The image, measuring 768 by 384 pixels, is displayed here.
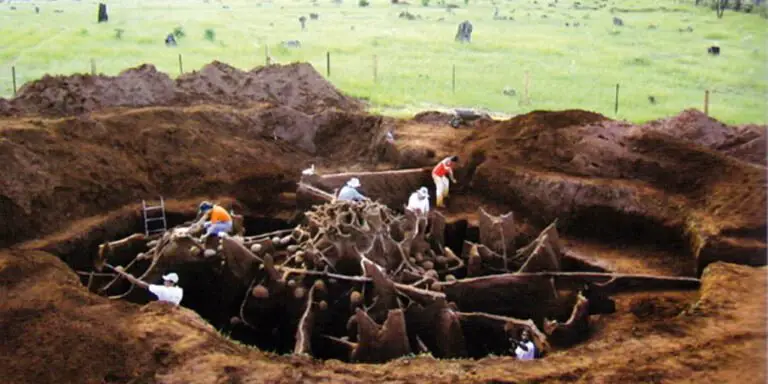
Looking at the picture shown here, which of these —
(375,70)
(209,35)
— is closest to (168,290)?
(375,70)

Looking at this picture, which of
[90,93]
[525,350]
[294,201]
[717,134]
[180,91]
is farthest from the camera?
[180,91]

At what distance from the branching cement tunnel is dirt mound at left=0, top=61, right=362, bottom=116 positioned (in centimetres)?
981

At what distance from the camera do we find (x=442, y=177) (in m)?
22.3

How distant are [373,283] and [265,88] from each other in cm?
1742

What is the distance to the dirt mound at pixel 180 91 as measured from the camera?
91.5 feet

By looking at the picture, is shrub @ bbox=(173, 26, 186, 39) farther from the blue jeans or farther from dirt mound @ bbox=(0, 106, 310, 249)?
the blue jeans

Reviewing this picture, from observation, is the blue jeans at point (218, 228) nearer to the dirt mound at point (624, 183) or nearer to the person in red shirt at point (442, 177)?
the person in red shirt at point (442, 177)

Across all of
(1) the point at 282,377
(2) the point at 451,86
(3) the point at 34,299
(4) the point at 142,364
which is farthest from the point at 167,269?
(2) the point at 451,86

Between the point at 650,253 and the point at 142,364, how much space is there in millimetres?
12942

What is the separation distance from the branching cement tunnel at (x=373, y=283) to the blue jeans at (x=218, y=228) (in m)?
0.28

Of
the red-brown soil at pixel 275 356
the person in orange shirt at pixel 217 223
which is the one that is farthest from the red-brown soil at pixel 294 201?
the person in orange shirt at pixel 217 223

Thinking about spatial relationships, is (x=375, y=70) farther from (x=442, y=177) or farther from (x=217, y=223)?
(x=217, y=223)

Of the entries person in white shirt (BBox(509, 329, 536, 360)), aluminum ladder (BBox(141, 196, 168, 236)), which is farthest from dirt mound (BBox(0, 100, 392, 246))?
person in white shirt (BBox(509, 329, 536, 360))

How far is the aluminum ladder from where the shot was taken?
2137 centimetres
